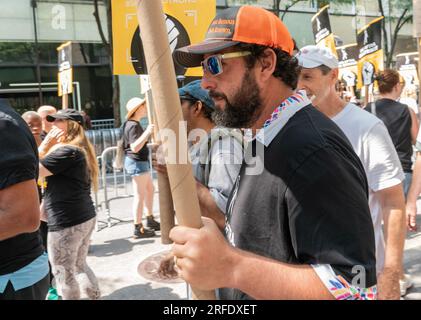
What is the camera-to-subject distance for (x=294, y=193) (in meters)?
1.25

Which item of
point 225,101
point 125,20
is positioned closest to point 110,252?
point 125,20

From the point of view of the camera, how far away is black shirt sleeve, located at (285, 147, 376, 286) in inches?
46.8

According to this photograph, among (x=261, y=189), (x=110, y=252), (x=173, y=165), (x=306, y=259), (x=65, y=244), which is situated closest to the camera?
(x=173, y=165)

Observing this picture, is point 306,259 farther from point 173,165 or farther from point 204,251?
point 173,165

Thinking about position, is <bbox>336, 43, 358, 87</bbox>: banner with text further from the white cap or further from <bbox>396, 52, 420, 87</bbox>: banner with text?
the white cap

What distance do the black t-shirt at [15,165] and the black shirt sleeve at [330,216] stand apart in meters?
1.47

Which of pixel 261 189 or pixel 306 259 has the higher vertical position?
pixel 261 189

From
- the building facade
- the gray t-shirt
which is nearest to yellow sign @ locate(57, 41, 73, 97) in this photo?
the gray t-shirt

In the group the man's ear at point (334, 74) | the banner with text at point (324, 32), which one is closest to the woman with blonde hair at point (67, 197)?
the man's ear at point (334, 74)

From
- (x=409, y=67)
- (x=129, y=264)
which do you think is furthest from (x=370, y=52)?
(x=129, y=264)

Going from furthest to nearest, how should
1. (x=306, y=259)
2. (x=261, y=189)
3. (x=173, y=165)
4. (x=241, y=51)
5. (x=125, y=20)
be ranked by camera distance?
(x=125, y=20), (x=241, y=51), (x=261, y=189), (x=306, y=259), (x=173, y=165)

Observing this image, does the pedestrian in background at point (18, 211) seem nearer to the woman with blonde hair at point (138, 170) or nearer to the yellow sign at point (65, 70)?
the woman with blonde hair at point (138, 170)

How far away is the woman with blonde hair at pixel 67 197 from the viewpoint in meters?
3.88
